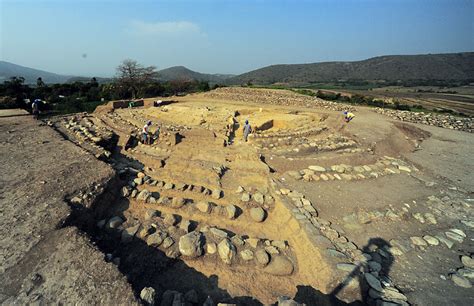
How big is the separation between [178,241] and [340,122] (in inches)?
480

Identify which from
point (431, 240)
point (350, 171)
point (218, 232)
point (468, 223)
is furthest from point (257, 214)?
point (468, 223)

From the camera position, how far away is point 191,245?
14.0 feet

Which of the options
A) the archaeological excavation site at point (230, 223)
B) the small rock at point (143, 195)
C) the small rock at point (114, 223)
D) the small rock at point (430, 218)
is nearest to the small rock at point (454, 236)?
the archaeological excavation site at point (230, 223)

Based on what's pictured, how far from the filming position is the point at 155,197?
5.86m

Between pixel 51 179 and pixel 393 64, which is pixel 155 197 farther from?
pixel 393 64

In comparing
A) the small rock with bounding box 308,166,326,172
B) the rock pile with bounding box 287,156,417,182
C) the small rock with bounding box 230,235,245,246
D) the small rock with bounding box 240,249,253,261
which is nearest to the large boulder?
the small rock with bounding box 230,235,245,246

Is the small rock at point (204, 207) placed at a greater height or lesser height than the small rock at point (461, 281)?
greater

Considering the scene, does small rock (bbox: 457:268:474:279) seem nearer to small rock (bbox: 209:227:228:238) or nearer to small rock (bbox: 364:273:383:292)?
small rock (bbox: 364:273:383:292)

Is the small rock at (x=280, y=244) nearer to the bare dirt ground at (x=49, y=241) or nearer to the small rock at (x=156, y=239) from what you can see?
the small rock at (x=156, y=239)

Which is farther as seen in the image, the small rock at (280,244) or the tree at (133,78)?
the tree at (133,78)

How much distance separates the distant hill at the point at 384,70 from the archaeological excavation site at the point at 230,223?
76522 millimetres

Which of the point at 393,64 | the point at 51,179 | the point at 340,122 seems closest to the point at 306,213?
the point at 51,179

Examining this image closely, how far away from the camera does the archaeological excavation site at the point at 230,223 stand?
11.3ft

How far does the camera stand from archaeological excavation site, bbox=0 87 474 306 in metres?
3.44
